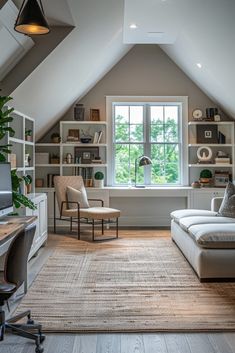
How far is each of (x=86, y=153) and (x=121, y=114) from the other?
1.07 m

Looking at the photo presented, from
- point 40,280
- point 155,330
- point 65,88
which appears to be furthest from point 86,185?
point 155,330

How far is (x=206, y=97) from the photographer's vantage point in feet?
24.2

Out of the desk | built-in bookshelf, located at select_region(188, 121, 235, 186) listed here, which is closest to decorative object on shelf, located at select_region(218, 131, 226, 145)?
built-in bookshelf, located at select_region(188, 121, 235, 186)

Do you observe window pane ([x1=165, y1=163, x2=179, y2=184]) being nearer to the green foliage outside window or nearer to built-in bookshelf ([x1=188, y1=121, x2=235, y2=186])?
the green foliage outside window

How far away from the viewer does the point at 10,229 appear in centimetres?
294

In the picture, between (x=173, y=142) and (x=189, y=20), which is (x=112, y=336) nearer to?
(x=189, y=20)

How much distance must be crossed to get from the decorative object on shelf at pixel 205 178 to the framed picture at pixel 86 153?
210 centimetres

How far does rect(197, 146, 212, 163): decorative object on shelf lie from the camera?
7227mm

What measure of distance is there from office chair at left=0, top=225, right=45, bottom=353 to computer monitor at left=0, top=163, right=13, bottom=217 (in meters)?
0.87

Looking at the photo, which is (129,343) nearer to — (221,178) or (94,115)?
(221,178)

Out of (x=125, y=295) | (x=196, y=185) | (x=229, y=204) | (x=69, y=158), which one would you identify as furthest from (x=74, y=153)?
(x=125, y=295)

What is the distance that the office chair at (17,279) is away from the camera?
2.29m

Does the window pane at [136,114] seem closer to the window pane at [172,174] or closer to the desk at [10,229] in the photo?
the window pane at [172,174]

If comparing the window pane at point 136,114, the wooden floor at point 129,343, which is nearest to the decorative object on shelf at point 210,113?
the window pane at point 136,114
